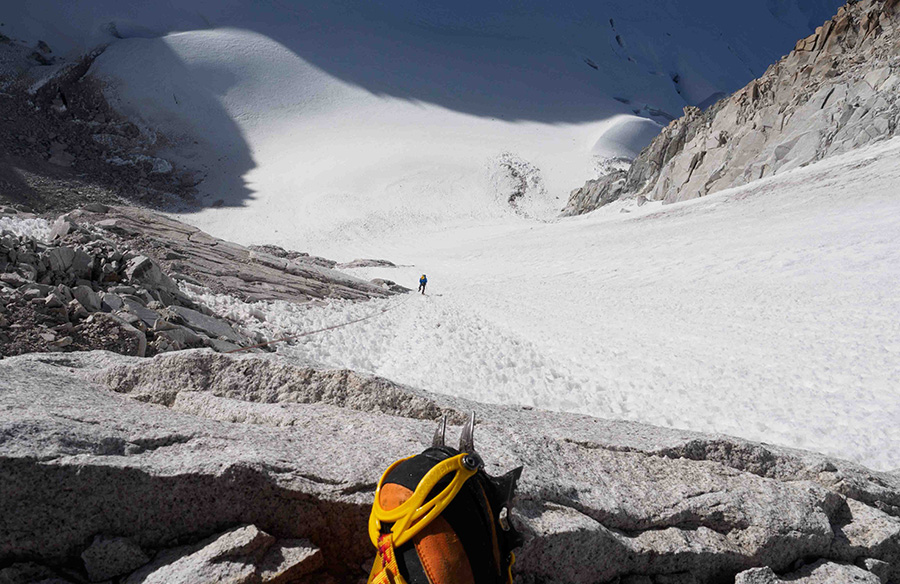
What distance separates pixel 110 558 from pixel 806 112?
4503 centimetres

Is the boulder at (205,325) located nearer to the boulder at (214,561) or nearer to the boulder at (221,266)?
the boulder at (221,266)

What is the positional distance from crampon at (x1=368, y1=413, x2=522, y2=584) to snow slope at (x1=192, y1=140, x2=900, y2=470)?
3117 millimetres

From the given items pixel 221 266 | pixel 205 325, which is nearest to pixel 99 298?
pixel 205 325

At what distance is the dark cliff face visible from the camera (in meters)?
30.6

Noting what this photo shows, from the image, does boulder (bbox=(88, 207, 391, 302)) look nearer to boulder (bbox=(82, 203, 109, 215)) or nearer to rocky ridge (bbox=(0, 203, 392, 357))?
rocky ridge (bbox=(0, 203, 392, 357))

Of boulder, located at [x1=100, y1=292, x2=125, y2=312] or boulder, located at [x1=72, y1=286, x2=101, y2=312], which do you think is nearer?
boulder, located at [x1=72, y1=286, x2=101, y2=312]

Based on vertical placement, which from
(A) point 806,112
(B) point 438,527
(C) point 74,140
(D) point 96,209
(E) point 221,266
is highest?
(A) point 806,112

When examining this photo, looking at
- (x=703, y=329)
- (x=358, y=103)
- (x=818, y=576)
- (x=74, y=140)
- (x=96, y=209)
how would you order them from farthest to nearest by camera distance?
(x=358, y=103) < (x=74, y=140) < (x=96, y=209) < (x=703, y=329) < (x=818, y=576)

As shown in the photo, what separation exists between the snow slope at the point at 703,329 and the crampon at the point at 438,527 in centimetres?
312

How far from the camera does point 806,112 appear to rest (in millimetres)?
34719

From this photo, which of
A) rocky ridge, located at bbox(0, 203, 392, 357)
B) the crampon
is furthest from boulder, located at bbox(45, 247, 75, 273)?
the crampon

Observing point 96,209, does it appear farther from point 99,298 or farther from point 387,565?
point 387,565

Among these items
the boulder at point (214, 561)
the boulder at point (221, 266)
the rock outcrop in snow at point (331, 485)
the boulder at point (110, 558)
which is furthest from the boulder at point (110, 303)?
the boulder at point (214, 561)

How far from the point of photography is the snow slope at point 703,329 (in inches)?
295
